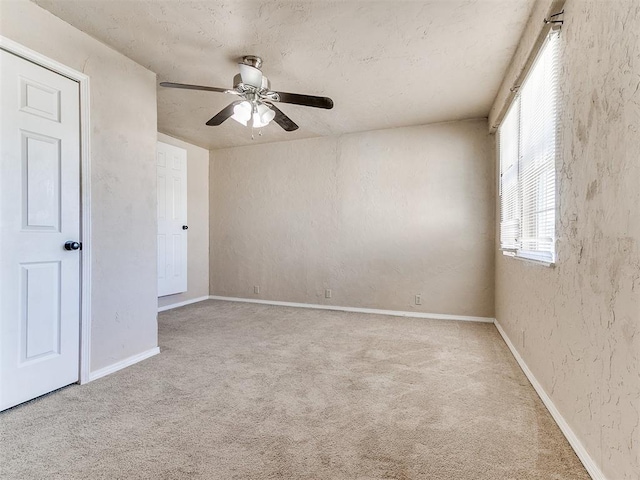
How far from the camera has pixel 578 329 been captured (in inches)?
62.9

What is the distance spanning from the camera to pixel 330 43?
2467 mm

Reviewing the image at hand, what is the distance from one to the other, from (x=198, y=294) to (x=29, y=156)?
3.56 meters

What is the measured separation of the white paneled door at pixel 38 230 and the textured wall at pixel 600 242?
300 cm

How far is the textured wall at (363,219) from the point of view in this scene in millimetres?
4129

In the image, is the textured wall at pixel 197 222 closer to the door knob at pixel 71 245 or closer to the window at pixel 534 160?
the door knob at pixel 71 245

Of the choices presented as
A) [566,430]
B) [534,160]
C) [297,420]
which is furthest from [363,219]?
[566,430]

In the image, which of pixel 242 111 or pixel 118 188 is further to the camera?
pixel 242 111

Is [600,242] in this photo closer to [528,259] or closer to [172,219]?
[528,259]

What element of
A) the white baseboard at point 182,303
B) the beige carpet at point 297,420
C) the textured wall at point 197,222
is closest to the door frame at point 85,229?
the beige carpet at point 297,420

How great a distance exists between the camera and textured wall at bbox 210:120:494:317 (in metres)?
4.13

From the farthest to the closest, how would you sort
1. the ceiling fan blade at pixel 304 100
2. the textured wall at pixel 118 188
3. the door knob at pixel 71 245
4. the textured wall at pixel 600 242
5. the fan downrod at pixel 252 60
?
the fan downrod at pixel 252 60
the ceiling fan blade at pixel 304 100
the textured wall at pixel 118 188
the door knob at pixel 71 245
the textured wall at pixel 600 242

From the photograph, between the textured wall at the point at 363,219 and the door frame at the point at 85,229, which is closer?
the door frame at the point at 85,229

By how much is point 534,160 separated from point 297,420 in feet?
7.64

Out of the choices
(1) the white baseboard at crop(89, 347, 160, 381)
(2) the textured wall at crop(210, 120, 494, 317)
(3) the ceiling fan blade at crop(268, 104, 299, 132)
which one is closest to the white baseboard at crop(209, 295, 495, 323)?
(2) the textured wall at crop(210, 120, 494, 317)
